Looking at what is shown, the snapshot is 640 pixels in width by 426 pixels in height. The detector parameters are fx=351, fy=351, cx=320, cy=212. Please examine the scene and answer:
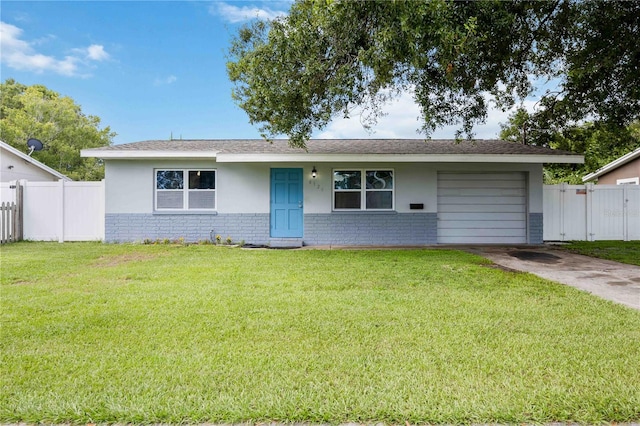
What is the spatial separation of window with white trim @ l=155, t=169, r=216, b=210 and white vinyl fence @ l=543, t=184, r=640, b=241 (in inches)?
402

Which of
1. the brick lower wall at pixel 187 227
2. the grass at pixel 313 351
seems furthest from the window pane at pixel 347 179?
the grass at pixel 313 351

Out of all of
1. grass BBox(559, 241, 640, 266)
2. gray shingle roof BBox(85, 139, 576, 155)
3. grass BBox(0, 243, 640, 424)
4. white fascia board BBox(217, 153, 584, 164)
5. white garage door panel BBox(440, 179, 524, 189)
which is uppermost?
gray shingle roof BBox(85, 139, 576, 155)

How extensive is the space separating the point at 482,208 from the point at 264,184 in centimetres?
653

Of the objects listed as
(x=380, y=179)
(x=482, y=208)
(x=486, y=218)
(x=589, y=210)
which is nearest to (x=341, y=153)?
(x=380, y=179)

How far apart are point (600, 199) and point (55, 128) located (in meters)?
29.8

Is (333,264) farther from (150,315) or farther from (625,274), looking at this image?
(625,274)

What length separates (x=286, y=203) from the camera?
10.3m

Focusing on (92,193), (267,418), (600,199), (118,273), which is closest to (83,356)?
(267,418)

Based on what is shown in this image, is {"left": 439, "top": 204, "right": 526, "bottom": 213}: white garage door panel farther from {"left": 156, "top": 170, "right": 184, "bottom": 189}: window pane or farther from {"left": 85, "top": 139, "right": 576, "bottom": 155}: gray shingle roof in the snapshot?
{"left": 156, "top": 170, "right": 184, "bottom": 189}: window pane

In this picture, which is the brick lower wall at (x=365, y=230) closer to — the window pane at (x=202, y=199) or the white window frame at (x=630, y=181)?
the window pane at (x=202, y=199)

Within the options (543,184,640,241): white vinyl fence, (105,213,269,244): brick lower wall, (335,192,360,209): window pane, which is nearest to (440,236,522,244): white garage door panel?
(543,184,640,241): white vinyl fence

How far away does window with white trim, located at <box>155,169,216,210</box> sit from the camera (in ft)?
33.6

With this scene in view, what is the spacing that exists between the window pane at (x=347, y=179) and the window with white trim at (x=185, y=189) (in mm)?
3598

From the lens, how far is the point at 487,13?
6141 mm
